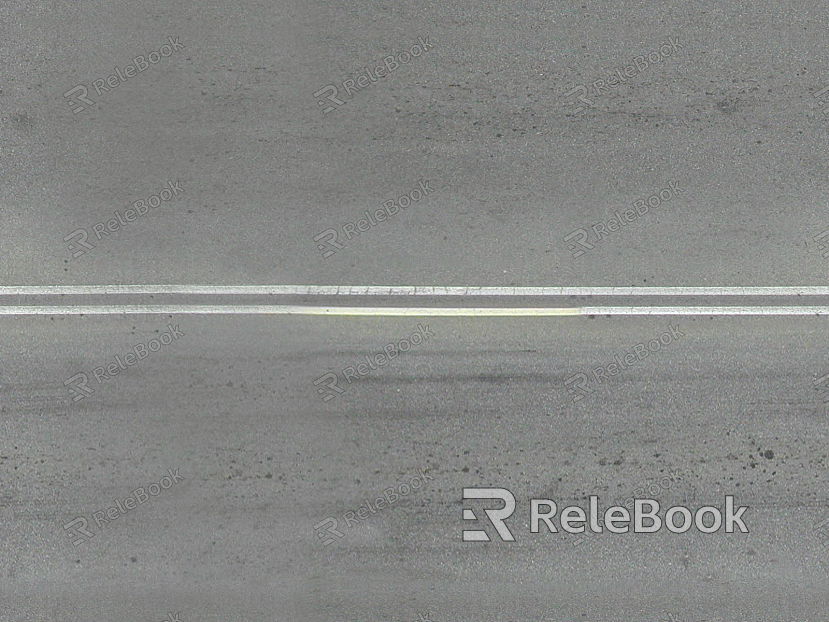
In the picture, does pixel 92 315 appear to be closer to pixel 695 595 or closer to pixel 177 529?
pixel 177 529

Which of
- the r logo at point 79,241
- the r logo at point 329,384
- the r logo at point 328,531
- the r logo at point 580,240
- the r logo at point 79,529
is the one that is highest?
the r logo at point 79,241

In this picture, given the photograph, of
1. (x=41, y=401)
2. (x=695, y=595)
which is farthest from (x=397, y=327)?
(x=695, y=595)

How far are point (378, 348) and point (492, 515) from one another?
7.15 ft

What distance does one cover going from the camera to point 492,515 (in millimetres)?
6211

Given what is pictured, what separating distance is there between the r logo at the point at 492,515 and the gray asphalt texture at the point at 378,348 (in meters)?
0.12

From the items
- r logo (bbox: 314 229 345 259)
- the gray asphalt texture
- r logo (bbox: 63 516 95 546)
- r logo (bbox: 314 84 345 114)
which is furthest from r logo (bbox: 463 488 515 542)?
r logo (bbox: 314 84 345 114)

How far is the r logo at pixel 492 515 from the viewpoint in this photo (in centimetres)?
621

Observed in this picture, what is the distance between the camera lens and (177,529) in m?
6.17

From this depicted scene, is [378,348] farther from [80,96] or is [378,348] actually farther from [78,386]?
[80,96]

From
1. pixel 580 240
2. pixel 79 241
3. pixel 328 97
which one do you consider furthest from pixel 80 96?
pixel 580 240

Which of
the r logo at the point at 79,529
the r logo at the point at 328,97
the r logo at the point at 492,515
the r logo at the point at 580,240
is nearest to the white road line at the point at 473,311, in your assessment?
the r logo at the point at 580,240

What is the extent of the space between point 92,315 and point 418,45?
15.2 ft

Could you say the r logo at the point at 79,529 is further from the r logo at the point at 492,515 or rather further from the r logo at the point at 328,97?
the r logo at the point at 328,97

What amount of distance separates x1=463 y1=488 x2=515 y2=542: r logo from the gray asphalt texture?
12 centimetres
